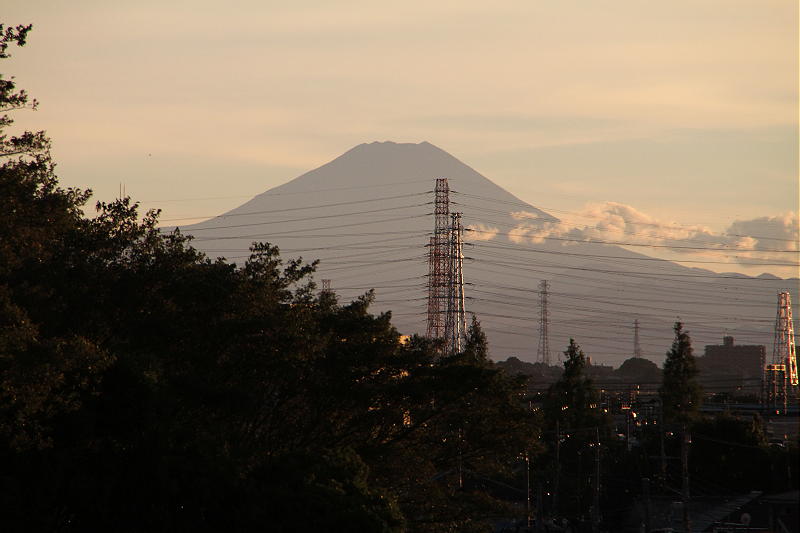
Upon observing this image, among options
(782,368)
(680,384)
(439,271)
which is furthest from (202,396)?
(782,368)

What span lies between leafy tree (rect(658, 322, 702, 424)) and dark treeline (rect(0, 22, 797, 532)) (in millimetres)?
46543

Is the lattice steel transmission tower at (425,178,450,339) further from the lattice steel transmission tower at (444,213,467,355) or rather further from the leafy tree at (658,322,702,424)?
the leafy tree at (658,322,702,424)

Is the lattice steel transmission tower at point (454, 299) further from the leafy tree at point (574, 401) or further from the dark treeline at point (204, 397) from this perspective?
the dark treeline at point (204, 397)

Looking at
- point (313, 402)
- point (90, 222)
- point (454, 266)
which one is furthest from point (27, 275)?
point (454, 266)

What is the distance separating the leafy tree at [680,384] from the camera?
4257 inches

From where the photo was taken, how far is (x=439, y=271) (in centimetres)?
11006

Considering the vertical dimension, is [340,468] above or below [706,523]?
above

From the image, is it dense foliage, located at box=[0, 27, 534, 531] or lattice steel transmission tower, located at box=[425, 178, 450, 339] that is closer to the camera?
dense foliage, located at box=[0, 27, 534, 531]

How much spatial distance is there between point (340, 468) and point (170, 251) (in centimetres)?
1393

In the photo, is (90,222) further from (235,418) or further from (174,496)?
(174,496)

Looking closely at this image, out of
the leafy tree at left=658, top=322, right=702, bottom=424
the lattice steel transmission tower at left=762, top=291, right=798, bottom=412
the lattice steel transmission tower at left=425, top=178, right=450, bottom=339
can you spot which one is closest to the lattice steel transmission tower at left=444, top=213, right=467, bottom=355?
the lattice steel transmission tower at left=425, top=178, right=450, bottom=339

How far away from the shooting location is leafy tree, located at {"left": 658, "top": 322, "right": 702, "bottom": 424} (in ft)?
355

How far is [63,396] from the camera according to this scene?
41625 millimetres

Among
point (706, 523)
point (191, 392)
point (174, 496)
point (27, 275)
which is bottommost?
point (706, 523)
